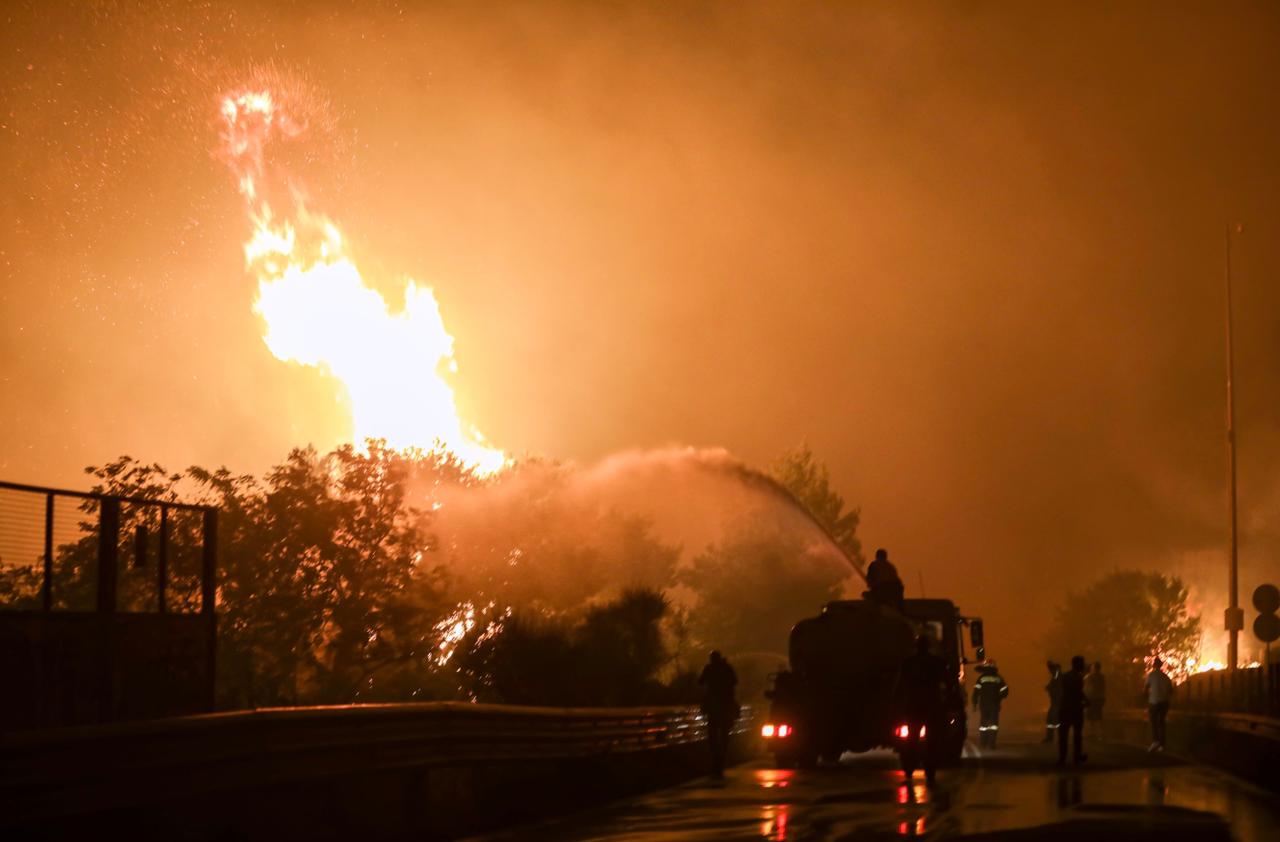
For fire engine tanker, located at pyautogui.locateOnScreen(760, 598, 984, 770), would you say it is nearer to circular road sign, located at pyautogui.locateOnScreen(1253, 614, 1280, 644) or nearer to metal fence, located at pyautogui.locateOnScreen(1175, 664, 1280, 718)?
metal fence, located at pyautogui.locateOnScreen(1175, 664, 1280, 718)

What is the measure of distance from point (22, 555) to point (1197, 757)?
25.4 m

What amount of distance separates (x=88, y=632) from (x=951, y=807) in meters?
9.41

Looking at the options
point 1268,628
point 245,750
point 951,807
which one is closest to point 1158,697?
point 1268,628

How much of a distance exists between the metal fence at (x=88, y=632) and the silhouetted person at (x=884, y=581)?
1268cm

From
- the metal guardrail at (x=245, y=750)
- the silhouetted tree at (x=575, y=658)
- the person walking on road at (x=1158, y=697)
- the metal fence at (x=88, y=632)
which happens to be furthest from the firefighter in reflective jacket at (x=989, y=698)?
the metal fence at (x=88, y=632)

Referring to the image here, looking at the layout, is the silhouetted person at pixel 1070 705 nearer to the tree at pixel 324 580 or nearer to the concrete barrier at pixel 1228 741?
the concrete barrier at pixel 1228 741

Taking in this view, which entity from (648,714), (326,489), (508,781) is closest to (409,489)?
(326,489)

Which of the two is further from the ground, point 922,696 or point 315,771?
point 922,696

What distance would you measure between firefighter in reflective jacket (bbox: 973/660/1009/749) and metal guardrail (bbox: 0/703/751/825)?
20.8 m

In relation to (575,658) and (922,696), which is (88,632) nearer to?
(922,696)

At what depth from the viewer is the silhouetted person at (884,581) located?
3041 centimetres

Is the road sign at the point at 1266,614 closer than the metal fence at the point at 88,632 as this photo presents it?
No

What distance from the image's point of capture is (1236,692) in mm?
35500

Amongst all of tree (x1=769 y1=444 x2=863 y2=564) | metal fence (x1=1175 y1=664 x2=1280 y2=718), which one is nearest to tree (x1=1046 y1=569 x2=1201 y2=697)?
tree (x1=769 y1=444 x2=863 y2=564)
